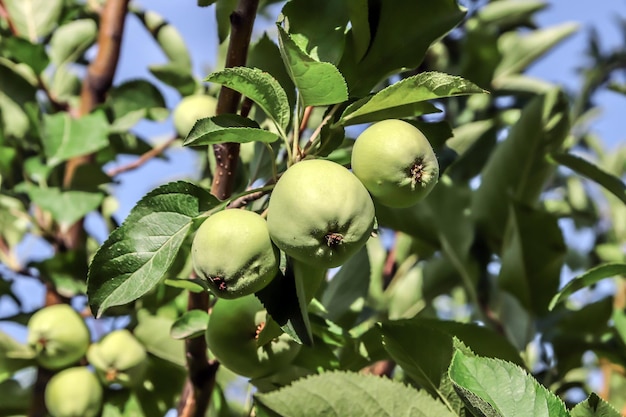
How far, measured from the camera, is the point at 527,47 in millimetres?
2156

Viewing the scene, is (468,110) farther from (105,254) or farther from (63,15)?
(105,254)

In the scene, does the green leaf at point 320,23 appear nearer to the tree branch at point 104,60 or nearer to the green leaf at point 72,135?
the green leaf at point 72,135

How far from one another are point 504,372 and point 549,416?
54mm

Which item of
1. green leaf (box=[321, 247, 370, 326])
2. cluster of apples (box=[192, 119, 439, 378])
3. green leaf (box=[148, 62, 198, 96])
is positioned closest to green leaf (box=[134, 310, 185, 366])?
green leaf (box=[321, 247, 370, 326])

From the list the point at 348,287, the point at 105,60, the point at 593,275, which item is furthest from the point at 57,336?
the point at 593,275

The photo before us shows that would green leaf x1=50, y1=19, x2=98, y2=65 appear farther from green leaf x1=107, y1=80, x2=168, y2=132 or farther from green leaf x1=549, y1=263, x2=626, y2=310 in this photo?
green leaf x1=549, y1=263, x2=626, y2=310

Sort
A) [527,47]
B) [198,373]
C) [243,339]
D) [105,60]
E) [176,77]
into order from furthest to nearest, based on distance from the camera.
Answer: [527,47]
[105,60]
[176,77]
[198,373]
[243,339]

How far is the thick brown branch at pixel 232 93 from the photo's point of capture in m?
0.85

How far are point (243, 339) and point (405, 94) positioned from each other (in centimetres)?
35

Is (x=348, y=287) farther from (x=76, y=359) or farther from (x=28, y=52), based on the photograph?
(x=28, y=52)

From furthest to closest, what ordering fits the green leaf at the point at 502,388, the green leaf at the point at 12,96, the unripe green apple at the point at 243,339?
the green leaf at the point at 12,96 → the unripe green apple at the point at 243,339 → the green leaf at the point at 502,388

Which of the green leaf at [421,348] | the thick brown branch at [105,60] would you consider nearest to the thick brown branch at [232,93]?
the green leaf at [421,348]

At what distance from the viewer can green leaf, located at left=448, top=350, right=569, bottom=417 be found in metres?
0.66

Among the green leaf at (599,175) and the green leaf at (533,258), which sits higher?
the green leaf at (599,175)
